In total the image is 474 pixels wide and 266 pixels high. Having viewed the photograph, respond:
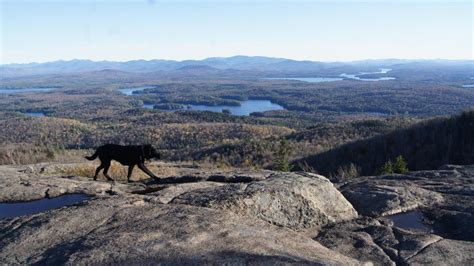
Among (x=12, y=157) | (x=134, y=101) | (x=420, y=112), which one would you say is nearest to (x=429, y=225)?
(x=12, y=157)

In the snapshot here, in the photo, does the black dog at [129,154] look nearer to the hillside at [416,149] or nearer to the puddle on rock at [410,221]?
the puddle on rock at [410,221]

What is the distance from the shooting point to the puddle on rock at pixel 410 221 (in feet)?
22.6

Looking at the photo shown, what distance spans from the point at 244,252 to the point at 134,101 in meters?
192

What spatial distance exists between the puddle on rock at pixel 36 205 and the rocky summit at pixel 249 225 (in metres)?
0.05

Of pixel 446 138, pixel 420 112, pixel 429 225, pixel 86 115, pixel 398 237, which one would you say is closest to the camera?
pixel 398 237

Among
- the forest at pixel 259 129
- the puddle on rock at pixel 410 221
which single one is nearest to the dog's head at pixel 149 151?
the puddle on rock at pixel 410 221

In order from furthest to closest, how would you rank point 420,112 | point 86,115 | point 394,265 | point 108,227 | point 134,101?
point 134,101 → point 86,115 → point 420,112 → point 108,227 → point 394,265

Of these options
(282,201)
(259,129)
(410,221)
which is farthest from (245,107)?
(282,201)

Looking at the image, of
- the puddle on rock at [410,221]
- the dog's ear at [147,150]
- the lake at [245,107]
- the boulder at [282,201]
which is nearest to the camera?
the boulder at [282,201]

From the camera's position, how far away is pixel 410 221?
7199 mm

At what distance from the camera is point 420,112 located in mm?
125062

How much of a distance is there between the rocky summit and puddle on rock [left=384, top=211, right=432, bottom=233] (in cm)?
2

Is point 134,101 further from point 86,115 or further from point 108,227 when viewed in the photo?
point 108,227

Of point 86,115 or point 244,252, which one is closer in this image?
point 244,252
